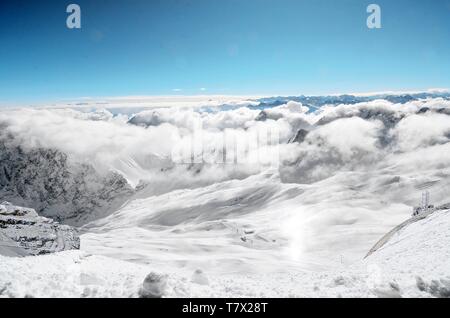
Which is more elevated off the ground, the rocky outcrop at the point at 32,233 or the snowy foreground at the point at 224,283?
the snowy foreground at the point at 224,283

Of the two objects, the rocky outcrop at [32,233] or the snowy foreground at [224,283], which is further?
the rocky outcrop at [32,233]

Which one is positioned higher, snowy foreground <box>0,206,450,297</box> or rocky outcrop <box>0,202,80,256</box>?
snowy foreground <box>0,206,450,297</box>

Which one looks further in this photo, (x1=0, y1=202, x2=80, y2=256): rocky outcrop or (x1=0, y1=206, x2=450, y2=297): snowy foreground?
(x1=0, y1=202, x2=80, y2=256): rocky outcrop

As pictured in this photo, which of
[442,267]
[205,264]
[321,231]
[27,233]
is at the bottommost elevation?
[321,231]

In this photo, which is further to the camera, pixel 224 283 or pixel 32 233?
pixel 32 233

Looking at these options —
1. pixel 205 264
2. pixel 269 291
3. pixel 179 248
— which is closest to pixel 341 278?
pixel 269 291

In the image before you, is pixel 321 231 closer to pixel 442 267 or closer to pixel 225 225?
pixel 225 225

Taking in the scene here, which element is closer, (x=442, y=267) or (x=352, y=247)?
(x=442, y=267)

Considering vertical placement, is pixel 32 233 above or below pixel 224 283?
below
